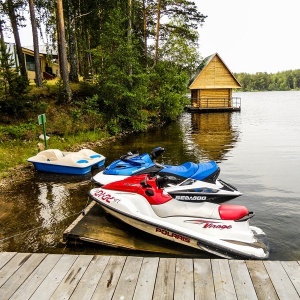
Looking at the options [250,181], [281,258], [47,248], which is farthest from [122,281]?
[250,181]

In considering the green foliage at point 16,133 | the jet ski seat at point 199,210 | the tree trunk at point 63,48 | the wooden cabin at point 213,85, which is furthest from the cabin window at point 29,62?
the jet ski seat at point 199,210

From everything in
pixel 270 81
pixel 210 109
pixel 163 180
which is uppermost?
pixel 270 81

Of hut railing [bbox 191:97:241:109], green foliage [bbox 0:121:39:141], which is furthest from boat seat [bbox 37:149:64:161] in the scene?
hut railing [bbox 191:97:241:109]

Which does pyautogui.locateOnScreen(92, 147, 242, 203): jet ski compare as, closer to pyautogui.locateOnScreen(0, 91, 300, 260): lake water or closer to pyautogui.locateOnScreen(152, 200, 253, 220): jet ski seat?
pyautogui.locateOnScreen(152, 200, 253, 220): jet ski seat

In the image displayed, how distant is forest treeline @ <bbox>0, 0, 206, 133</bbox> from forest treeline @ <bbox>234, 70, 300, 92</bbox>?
143081 millimetres

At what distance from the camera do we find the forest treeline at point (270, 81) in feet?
506

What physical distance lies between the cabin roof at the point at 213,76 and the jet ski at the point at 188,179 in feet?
94.3

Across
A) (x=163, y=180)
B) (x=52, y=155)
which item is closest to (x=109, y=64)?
(x=52, y=155)

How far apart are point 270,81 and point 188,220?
176 m

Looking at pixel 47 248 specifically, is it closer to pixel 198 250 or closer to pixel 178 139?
pixel 198 250

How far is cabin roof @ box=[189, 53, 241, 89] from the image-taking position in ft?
114

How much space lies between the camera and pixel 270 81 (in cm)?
16262

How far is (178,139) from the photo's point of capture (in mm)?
16594

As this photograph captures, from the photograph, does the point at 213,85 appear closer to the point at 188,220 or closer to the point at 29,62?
the point at 29,62
